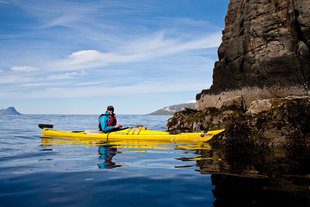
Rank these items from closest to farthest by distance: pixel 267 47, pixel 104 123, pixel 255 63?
pixel 104 123
pixel 267 47
pixel 255 63

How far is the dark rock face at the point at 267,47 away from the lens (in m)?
18.5

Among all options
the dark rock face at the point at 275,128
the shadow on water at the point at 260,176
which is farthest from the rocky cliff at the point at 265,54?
the shadow on water at the point at 260,176

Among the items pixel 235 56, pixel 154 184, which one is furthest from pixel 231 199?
pixel 235 56

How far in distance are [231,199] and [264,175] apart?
4.97ft

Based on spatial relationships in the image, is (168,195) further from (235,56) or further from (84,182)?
(235,56)

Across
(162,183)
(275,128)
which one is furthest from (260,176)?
(275,128)

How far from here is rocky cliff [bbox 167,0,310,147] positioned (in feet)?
58.0

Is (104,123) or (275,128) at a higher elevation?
(104,123)

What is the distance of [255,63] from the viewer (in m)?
21.2

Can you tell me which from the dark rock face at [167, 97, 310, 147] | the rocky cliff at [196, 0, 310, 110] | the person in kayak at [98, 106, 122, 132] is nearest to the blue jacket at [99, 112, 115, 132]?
the person in kayak at [98, 106, 122, 132]

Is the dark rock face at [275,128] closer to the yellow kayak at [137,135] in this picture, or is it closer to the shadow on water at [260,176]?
the shadow on water at [260,176]

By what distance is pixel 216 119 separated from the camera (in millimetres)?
16078

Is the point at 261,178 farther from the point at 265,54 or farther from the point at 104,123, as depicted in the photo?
the point at 265,54

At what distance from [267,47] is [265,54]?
23.4 inches
